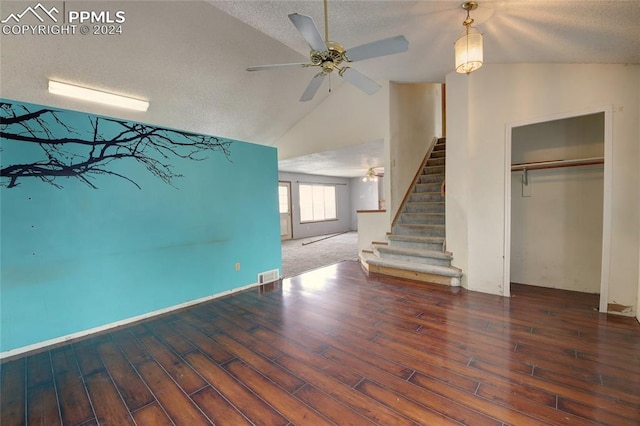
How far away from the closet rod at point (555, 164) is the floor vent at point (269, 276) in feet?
12.4

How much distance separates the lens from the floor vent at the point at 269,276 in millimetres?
4105

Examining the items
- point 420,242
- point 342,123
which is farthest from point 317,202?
point 420,242

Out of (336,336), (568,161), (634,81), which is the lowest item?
(336,336)

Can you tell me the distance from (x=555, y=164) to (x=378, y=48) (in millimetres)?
2846

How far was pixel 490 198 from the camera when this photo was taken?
3.41 meters

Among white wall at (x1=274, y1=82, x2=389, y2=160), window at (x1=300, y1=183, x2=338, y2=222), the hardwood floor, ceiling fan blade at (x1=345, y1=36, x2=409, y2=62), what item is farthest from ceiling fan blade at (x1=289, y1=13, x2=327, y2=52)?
window at (x1=300, y1=183, x2=338, y2=222)

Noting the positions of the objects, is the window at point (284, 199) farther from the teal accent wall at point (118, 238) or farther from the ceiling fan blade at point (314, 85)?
the ceiling fan blade at point (314, 85)

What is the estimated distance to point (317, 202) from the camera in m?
10.3

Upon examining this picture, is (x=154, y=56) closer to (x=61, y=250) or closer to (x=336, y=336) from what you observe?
(x=61, y=250)

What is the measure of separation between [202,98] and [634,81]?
16.6 ft

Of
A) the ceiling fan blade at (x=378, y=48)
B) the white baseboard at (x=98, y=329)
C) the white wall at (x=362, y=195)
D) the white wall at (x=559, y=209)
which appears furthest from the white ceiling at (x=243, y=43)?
the white wall at (x=362, y=195)

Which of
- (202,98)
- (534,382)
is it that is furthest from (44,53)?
(534,382)

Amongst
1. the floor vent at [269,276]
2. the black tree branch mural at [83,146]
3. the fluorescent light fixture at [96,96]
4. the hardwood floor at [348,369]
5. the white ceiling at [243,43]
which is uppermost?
the white ceiling at [243,43]

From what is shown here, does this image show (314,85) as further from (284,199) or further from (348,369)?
(284,199)
